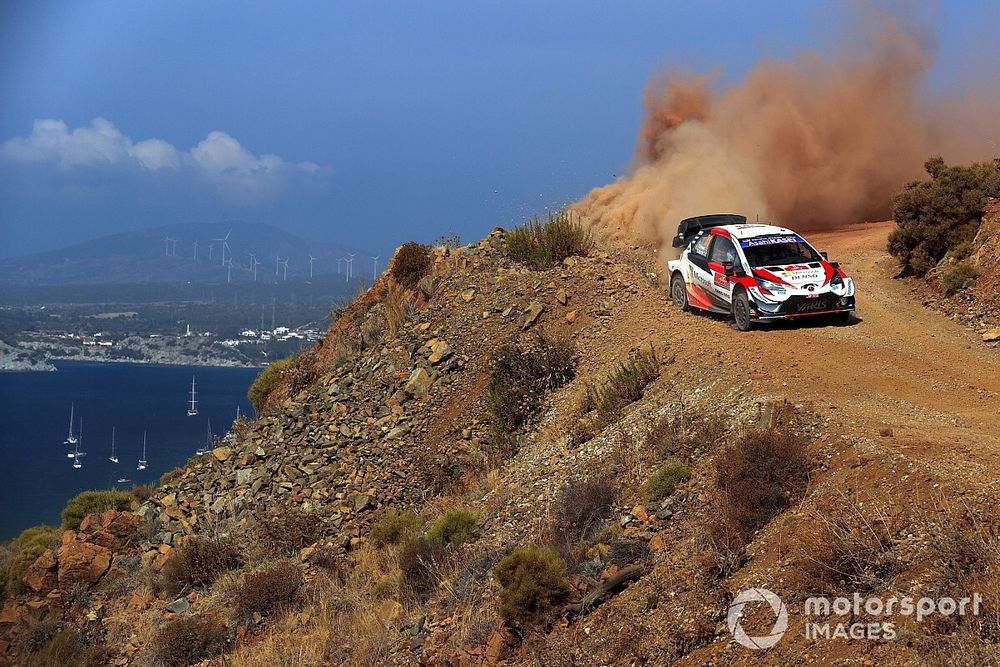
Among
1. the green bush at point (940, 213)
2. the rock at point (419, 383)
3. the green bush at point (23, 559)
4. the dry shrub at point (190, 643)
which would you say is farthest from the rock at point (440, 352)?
the green bush at point (940, 213)

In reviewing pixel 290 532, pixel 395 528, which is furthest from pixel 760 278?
pixel 290 532

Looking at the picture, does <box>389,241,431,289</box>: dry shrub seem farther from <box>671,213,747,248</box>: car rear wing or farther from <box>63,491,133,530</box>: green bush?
<box>63,491,133,530</box>: green bush

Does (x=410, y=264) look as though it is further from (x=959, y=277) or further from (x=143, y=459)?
(x=143, y=459)

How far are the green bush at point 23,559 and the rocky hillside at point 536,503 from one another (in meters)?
0.18

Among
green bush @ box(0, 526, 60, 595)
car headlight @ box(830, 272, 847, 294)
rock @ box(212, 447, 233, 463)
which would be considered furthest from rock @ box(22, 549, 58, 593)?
car headlight @ box(830, 272, 847, 294)

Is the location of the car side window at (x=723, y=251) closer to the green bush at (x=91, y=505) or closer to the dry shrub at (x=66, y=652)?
the dry shrub at (x=66, y=652)

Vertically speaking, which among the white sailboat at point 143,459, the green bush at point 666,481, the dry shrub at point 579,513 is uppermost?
the green bush at point 666,481

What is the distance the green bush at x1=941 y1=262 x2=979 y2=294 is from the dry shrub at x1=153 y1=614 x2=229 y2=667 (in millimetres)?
14925

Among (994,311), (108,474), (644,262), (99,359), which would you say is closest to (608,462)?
(994,311)

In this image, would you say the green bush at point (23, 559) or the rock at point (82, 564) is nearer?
the rock at point (82, 564)

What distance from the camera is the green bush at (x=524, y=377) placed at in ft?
56.3

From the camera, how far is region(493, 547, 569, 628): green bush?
10367 mm

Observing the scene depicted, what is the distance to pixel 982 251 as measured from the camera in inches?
790

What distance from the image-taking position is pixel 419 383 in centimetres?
1897
